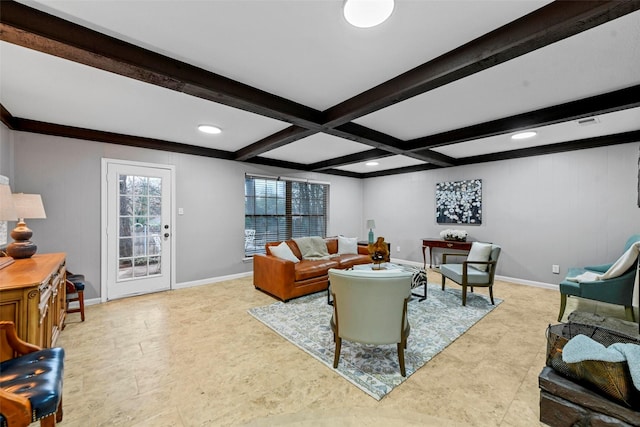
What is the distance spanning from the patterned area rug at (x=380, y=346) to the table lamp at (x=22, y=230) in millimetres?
2301

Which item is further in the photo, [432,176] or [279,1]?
[432,176]

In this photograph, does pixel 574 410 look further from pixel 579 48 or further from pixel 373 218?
pixel 373 218

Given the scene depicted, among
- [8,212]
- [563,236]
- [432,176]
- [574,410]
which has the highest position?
[432,176]

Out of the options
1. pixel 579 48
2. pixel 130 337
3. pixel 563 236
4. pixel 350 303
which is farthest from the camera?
pixel 563 236

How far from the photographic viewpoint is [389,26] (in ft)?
5.31

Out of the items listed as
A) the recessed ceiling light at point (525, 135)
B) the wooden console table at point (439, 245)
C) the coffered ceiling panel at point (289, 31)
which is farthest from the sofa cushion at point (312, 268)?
the recessed ceiling light at point (525, 135)

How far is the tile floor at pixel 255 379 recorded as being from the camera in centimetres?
168

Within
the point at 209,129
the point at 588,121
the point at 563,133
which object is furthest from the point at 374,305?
the point at 563,133

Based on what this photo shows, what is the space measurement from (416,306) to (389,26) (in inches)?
125

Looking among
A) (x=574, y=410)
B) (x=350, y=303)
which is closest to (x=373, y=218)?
(x=350, y=303)

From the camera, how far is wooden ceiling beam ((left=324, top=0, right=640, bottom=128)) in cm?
135

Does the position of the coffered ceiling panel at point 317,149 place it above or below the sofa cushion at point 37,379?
above

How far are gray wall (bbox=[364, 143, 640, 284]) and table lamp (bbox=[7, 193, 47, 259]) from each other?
637 cm

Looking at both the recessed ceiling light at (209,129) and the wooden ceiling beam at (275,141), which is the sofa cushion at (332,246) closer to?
the wooden ceiling beam at (275,141)
